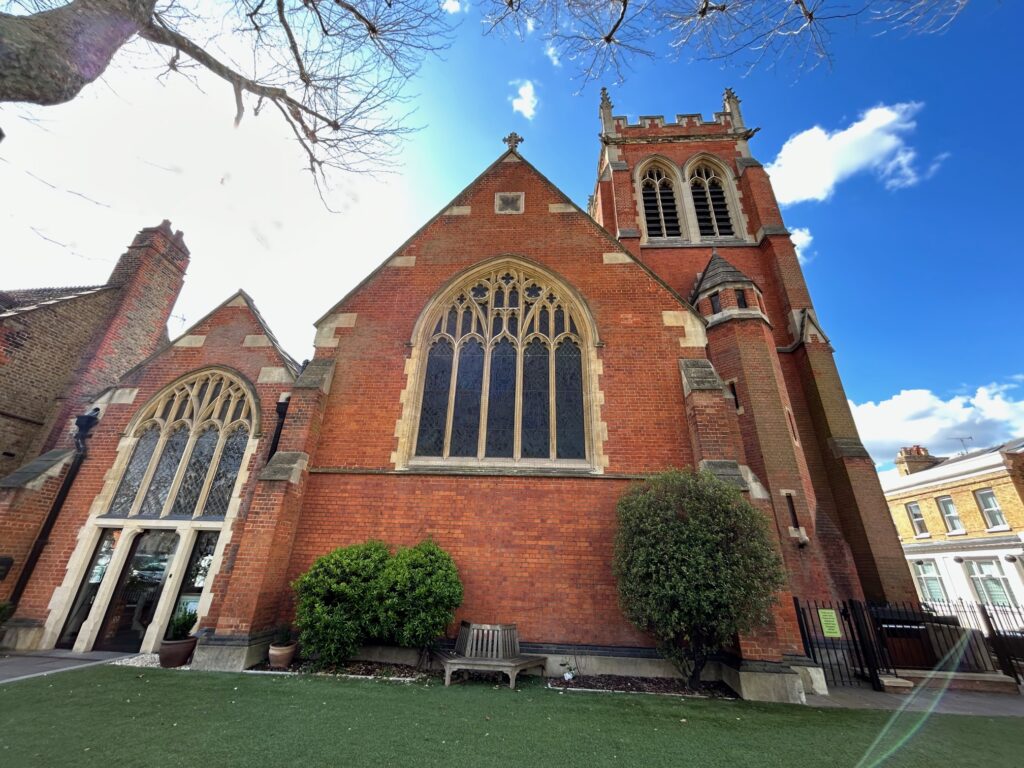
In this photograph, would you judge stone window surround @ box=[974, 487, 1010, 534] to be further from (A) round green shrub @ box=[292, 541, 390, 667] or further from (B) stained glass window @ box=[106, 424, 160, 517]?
(B) stained glass window @ box=[106, 424, 160, 517]

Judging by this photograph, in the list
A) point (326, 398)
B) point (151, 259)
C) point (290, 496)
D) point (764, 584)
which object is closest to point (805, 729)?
point (764, 584)

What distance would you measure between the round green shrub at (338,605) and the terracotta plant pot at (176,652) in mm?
1912

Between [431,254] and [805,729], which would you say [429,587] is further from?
[431,254]

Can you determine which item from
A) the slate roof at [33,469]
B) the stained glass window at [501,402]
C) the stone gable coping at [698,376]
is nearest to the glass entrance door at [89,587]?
the slate roof at [33,469]

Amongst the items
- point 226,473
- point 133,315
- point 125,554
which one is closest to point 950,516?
point 226,473

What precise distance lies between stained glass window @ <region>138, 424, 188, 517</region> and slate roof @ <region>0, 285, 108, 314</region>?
5.98 metres

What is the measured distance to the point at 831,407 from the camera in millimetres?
11469

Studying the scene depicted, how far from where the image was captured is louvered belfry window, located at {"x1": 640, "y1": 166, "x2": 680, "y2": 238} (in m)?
16.2

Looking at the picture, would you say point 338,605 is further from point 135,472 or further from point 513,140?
point 513,140

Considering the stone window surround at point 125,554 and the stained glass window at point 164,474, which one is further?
the stained glass window at point 164,474

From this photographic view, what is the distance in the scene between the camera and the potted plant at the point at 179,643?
6.48 meters

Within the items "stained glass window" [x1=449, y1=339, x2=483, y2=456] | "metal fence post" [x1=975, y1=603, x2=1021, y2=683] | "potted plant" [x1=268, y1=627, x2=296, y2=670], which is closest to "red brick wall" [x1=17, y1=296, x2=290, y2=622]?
"potted plant" [x1=268, y1=627, x2=296, y2=670]

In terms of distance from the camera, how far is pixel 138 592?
321 inches

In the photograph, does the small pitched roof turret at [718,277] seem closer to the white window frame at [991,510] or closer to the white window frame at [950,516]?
the white window frame at [991,510]
